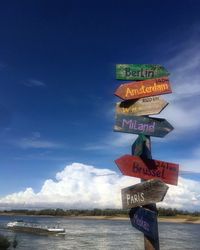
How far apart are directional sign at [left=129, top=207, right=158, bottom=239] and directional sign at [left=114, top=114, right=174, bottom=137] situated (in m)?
1.56

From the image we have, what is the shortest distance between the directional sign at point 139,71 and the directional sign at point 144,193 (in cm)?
230

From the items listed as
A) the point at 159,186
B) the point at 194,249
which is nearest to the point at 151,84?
the point at 159,186

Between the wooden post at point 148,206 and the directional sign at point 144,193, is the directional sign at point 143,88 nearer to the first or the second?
the wooden post at point 148,206

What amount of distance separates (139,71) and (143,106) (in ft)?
2.56

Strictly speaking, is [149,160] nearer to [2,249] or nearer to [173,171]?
[173,171]

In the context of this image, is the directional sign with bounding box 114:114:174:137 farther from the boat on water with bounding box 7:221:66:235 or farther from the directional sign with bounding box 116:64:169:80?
the boat on water with bounding box 7:221:66:235

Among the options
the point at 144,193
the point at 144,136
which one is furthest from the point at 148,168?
the point at 144,136

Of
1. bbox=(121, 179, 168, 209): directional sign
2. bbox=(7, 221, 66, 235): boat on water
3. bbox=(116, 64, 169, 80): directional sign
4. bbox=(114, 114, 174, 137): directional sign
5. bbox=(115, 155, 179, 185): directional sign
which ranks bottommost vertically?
bbox=(7, 221, 66, 235): boat on water

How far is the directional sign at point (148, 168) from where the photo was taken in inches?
305

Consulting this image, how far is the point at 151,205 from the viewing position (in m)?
7.69

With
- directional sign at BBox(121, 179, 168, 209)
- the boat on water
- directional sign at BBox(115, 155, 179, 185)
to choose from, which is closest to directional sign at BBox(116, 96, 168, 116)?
directional sign at BBox(115, 155, 179, 185)

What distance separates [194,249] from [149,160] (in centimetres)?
5967

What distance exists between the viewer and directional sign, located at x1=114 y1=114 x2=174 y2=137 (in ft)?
26.6

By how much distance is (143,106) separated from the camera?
841cm
